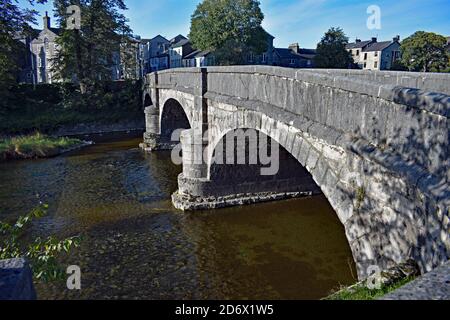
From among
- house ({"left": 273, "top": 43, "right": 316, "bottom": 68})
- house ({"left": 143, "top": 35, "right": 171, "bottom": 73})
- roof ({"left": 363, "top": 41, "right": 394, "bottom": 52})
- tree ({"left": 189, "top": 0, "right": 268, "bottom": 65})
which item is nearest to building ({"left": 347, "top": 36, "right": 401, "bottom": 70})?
roof ({"left": 363, "top": 41, "right": 394, "bottom": 52})

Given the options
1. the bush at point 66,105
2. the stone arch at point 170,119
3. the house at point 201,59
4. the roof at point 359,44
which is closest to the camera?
the stone arch at point 170,119

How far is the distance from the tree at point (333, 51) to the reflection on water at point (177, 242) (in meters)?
35.1

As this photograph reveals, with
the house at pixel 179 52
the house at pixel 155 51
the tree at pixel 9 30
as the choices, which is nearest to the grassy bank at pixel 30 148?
the tree at pixel 9 30

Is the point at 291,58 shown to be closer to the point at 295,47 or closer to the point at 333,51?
the point at 295,47

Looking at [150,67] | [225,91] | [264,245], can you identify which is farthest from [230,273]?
[150,67]

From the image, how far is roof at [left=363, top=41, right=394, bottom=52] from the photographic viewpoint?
61550 mm

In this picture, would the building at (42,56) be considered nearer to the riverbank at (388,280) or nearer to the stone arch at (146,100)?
the stone arch at (146,100)

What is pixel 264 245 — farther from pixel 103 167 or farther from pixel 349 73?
pixel 103 167

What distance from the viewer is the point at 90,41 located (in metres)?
39.9

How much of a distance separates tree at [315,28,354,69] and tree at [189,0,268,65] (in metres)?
9.45

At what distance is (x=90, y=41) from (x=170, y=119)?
16.9 metres

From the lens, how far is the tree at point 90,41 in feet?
127

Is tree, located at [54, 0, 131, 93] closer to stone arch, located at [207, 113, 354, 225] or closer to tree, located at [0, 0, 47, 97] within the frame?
tree, located at [0, 0, 47, 97]

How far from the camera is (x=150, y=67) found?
7175cm
